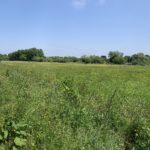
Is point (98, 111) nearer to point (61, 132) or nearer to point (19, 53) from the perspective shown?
point (61, 132)

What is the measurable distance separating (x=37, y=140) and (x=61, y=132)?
1.94 feet

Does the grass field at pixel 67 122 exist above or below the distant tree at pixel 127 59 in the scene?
above

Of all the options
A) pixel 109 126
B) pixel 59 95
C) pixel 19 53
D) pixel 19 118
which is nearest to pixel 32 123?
pixel 19 118

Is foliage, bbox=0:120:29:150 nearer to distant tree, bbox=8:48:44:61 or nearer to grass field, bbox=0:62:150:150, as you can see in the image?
grass field, bbox=0:62:150:150

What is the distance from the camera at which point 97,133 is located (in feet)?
34.6

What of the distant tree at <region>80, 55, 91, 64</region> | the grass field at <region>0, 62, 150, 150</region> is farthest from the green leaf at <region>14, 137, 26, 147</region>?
the distant tree at <region>80, 55, 91, 64</region>

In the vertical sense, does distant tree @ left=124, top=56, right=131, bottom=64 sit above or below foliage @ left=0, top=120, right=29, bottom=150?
below

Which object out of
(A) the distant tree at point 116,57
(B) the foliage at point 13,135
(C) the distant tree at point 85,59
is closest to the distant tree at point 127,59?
(A) the distant tree at point 116,57

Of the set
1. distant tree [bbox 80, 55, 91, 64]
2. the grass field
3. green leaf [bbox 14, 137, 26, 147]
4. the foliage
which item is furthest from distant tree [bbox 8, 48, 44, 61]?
green leaf [bbox 14, 137, 26, 147]

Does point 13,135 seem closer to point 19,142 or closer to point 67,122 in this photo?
point 19,142

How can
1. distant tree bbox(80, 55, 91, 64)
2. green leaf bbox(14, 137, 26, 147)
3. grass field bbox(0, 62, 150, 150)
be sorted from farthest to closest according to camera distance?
distant tree bbox(80, 55, 91, 64) → grass field bbox(0, 62, 150, 150) → green leaf bbox(14, 137, 26, 147)

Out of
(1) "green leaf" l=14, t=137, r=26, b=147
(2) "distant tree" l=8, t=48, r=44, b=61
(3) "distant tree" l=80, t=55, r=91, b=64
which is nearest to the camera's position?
(1) "green leaf" l=14, t=137, r=26, b=147

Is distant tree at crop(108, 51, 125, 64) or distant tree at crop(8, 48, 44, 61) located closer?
distant tree at crop(108, 51, 125, 64)

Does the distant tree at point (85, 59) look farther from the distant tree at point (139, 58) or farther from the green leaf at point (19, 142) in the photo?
the green leaf at point (19, 142)
